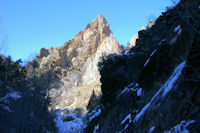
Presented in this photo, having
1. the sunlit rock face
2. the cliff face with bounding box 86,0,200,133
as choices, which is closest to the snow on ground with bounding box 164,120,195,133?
the cliff face with bounding box 86,0,200,133

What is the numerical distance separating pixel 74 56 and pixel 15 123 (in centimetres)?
6134

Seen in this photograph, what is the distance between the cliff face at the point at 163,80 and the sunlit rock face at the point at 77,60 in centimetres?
4133

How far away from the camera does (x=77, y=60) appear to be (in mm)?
70562

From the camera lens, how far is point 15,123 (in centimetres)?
1166

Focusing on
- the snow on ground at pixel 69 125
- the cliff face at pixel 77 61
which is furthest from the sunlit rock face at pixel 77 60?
the snow on ground at pixel 69 125

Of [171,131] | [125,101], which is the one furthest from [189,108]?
[125,101]

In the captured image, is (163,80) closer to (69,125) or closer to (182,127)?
(182,127)

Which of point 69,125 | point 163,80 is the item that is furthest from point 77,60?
point 163,80

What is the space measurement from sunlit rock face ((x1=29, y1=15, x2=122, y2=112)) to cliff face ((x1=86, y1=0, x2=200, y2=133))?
41.3m

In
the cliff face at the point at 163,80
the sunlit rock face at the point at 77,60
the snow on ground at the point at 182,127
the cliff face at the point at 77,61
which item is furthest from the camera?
the sunlit rock face at the point at 77,60

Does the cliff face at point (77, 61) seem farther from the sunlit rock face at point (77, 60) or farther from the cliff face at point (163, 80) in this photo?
the cliff face at point (163, 80)

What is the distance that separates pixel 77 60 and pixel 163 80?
66.2m

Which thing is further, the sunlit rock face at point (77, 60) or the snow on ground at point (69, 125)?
the sunlit rock face at point (77, 60)

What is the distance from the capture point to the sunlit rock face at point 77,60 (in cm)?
5753
